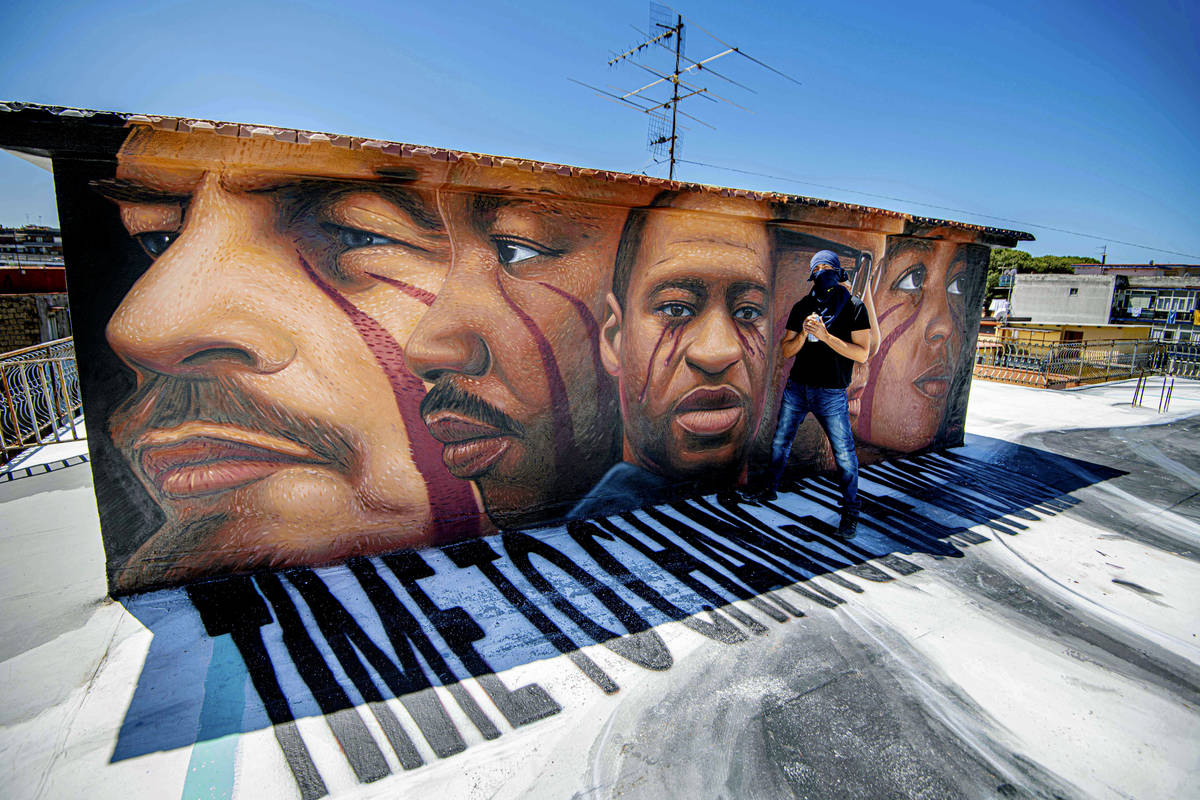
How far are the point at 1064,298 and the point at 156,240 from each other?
45633 mm

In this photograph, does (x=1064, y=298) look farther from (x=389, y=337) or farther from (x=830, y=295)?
(x=389, y=337)

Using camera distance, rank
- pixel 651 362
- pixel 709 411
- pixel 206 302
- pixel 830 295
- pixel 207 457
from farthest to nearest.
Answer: pixel 709 411
pixel 651 362
pixel 830 295
pixel 207 457
pixel 206 302

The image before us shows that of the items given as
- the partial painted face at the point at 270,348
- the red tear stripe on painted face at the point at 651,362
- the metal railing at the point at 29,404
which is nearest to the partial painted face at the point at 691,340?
the red tear stripe on painted face at the point at 651,362

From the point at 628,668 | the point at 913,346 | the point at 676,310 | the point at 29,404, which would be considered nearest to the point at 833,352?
the point at 676,310

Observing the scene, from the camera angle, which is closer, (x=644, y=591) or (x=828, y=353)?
(x=644, y=591)

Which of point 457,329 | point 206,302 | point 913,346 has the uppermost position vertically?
point 206,302

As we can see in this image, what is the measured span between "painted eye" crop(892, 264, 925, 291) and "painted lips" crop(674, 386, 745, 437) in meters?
2.53

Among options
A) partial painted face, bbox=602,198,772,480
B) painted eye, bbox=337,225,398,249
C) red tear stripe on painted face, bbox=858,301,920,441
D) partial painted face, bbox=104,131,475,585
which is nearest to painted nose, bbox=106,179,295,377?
partial painted face, bbox=104,131,475,585

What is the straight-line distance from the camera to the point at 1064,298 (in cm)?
3384

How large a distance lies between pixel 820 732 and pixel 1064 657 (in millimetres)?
1745

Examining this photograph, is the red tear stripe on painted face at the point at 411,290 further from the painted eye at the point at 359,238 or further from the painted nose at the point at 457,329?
the painted eye at the point at 359,238

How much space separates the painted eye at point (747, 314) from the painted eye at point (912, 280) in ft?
6.63

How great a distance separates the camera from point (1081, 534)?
178 inches

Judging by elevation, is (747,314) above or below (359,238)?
below
